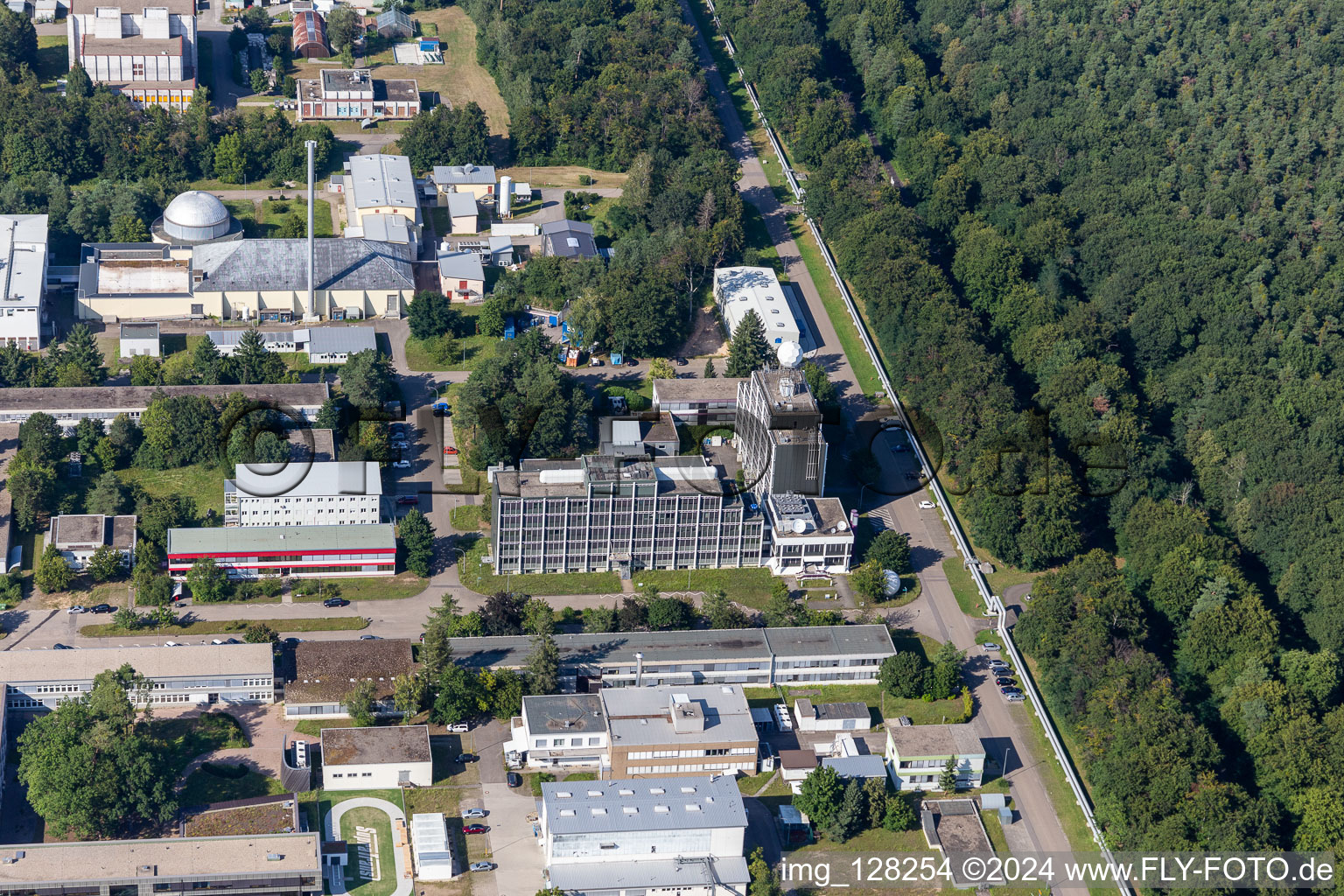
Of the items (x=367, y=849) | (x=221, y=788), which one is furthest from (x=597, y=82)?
(x=367, y=849)

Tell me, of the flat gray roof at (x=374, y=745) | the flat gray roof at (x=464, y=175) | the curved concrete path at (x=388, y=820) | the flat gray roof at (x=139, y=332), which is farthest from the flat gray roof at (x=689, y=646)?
the flat gray roof at (x=464, y=175)

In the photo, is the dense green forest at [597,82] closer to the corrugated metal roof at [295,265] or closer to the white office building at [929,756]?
the corrugated metal roof at [295,265]

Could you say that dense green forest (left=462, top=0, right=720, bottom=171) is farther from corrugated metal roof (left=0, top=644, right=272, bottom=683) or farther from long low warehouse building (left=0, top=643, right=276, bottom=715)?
long low warehouse building (left=0, top=643, right=276, bottom=715)

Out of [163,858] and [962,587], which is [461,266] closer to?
[962,587]

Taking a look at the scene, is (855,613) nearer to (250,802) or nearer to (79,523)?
(250,802)

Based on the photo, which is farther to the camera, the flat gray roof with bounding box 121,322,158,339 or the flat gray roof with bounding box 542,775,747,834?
the flat gray roof with bounding box 121,322,158,339

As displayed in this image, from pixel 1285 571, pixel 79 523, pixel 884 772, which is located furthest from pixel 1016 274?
pixel 79 523

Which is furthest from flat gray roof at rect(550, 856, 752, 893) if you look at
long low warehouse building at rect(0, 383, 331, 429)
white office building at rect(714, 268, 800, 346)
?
white office building at rect(714, 268, 800, 346)
